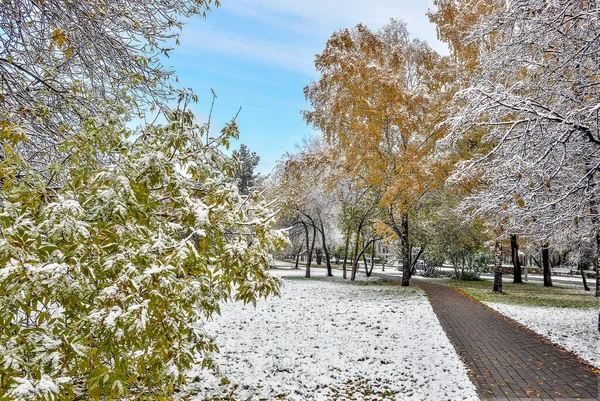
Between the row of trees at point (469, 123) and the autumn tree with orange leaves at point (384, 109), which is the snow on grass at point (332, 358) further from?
the autumn tree with orange leaves at point (384, 109)

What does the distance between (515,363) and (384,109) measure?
1075 cm

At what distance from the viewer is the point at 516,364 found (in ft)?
21.3

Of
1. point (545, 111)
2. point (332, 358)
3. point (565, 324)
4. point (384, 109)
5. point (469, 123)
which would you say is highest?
point (384, 109)

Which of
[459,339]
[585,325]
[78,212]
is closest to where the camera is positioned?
[78,212]

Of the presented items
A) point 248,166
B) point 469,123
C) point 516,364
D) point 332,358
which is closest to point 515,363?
point 516,364

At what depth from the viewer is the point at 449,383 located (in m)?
5.48

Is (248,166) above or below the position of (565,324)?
above

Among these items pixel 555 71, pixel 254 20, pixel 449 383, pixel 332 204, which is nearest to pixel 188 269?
pixel 449 383

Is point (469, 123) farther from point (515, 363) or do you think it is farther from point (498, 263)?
point (498, 263)

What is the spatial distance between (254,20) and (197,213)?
16.8ft

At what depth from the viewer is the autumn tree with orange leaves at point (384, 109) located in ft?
47.6

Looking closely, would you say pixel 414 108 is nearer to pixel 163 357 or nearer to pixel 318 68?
pixel 318 68

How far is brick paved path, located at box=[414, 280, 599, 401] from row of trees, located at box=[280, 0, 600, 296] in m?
2.45

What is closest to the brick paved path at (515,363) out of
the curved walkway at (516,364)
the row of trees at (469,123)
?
the curved walkway at (516,364)
